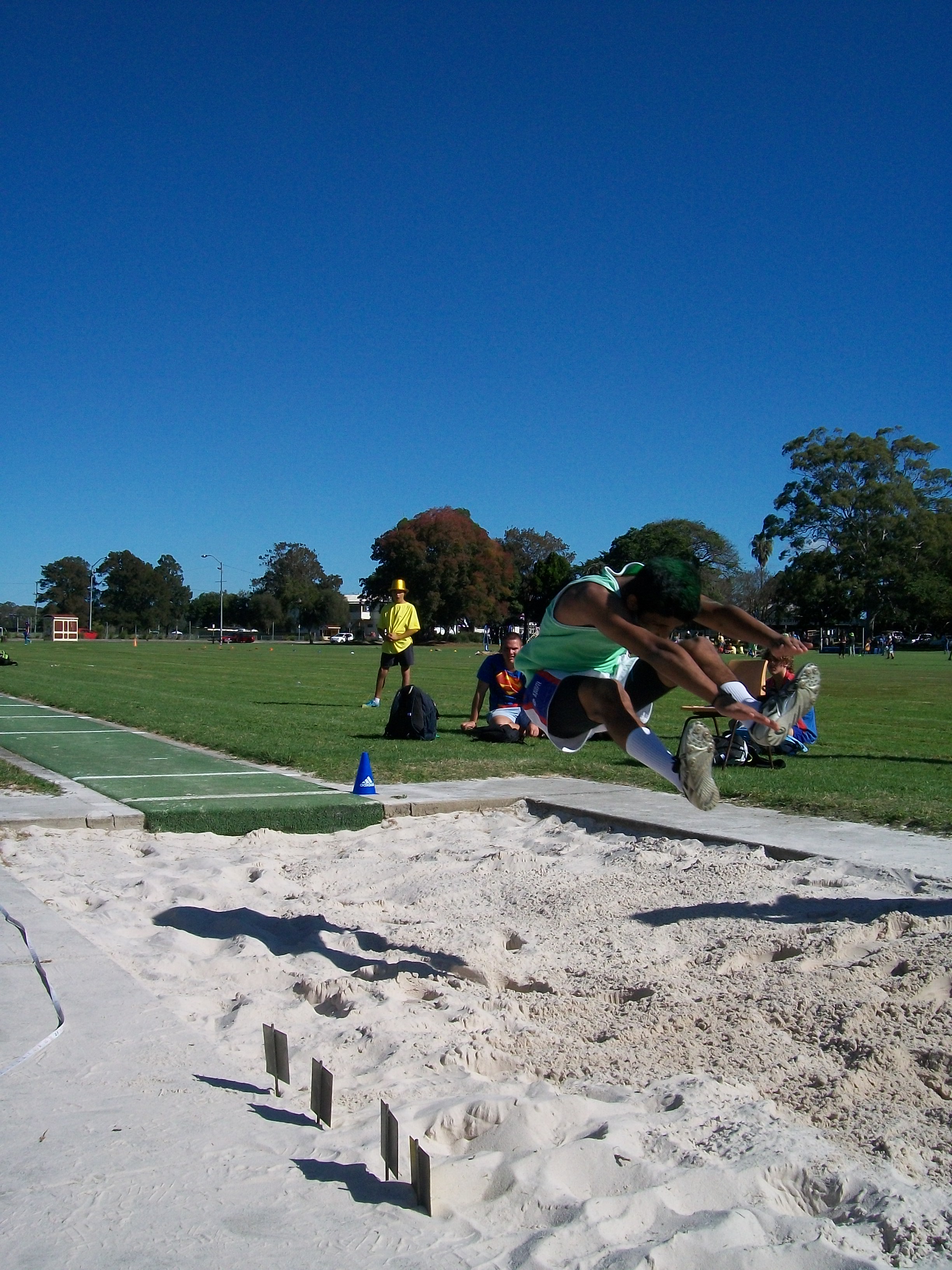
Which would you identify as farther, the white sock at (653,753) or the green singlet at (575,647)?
the green singlet at (575,647)

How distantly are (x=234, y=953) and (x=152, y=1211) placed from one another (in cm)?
249

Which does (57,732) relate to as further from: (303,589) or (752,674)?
(303,589)

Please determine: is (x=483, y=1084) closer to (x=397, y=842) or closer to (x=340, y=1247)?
(x=340, y=1247)

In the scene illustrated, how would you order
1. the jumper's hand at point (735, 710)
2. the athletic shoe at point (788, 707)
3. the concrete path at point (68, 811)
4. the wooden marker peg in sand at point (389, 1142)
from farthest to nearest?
the concrete path at point (68, 811), the athletic shoe at point (788, 707), the jumper's hand at point (735, 710), the wooden marker peg in sand at point (389, 1142)

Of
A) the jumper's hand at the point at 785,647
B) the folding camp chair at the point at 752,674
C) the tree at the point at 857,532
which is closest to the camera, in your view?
the jumper's hand at the point at 785,647

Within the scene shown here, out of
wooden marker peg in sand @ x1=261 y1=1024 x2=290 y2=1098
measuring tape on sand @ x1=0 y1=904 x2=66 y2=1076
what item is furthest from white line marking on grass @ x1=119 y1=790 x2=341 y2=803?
wooden marker peg in sand @ x1=261 y1=1024 x2=290 y2=1098

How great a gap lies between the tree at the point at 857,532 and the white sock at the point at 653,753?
245 ft

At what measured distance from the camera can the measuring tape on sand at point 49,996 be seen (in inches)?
133

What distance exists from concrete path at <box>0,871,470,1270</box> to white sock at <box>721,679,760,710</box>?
7.55ft

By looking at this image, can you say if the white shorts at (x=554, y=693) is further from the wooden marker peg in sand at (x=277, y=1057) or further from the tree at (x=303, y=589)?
the tree at (x=303, y=589)

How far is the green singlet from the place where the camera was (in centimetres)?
511

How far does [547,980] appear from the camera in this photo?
4594 mm

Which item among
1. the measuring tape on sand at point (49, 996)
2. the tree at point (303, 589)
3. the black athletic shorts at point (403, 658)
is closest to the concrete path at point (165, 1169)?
the measuring tape on sand at point (49, 996)

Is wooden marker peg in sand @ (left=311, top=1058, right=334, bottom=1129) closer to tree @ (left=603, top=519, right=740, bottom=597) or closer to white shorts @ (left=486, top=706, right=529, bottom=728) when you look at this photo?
white shorts @ (left=486, top=706, right=529, bottom=728)
